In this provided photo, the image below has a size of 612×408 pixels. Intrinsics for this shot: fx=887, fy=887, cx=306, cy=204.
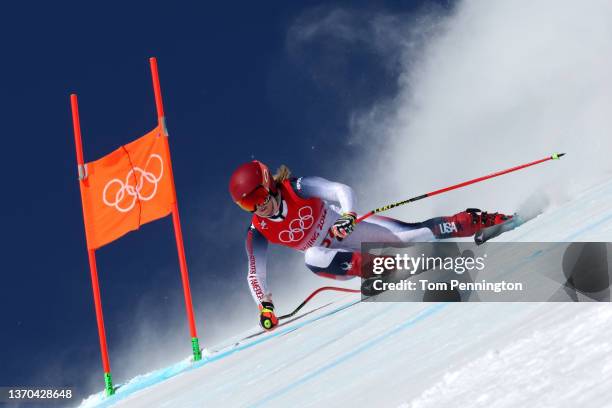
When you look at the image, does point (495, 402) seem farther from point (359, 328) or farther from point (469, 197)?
point (469, 197)

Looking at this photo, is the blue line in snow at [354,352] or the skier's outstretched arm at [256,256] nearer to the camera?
the blue line in snow at [354,352]

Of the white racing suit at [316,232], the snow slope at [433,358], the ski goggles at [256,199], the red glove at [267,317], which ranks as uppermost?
the ski goggles at [256,199]

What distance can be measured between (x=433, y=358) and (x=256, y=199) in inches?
108

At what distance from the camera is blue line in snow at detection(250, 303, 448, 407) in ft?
10.1

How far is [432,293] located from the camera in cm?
381

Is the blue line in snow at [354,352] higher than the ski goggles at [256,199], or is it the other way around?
the ski goggles at [256,199]

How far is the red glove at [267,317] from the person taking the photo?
17.7 feet

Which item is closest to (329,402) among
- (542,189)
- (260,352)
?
(260,352)

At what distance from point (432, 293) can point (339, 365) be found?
84cm

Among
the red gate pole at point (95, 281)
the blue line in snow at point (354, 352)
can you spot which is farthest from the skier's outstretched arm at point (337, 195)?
the red gate pole at point (95, 281)

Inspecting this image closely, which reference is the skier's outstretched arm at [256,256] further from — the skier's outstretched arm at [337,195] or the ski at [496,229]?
the ski at [496,229]

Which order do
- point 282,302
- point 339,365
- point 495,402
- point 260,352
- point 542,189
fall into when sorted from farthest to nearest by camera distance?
point 282,302, point 542,189, point 260,352, point 339,365, point 495,402

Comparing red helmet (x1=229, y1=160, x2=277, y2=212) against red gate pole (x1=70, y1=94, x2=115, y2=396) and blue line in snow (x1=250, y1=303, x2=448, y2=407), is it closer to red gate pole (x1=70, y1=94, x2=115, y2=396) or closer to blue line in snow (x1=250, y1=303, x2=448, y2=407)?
red gate pole (x1=70, y1=94, x2=115, y2=396)

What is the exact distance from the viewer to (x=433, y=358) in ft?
8.11
